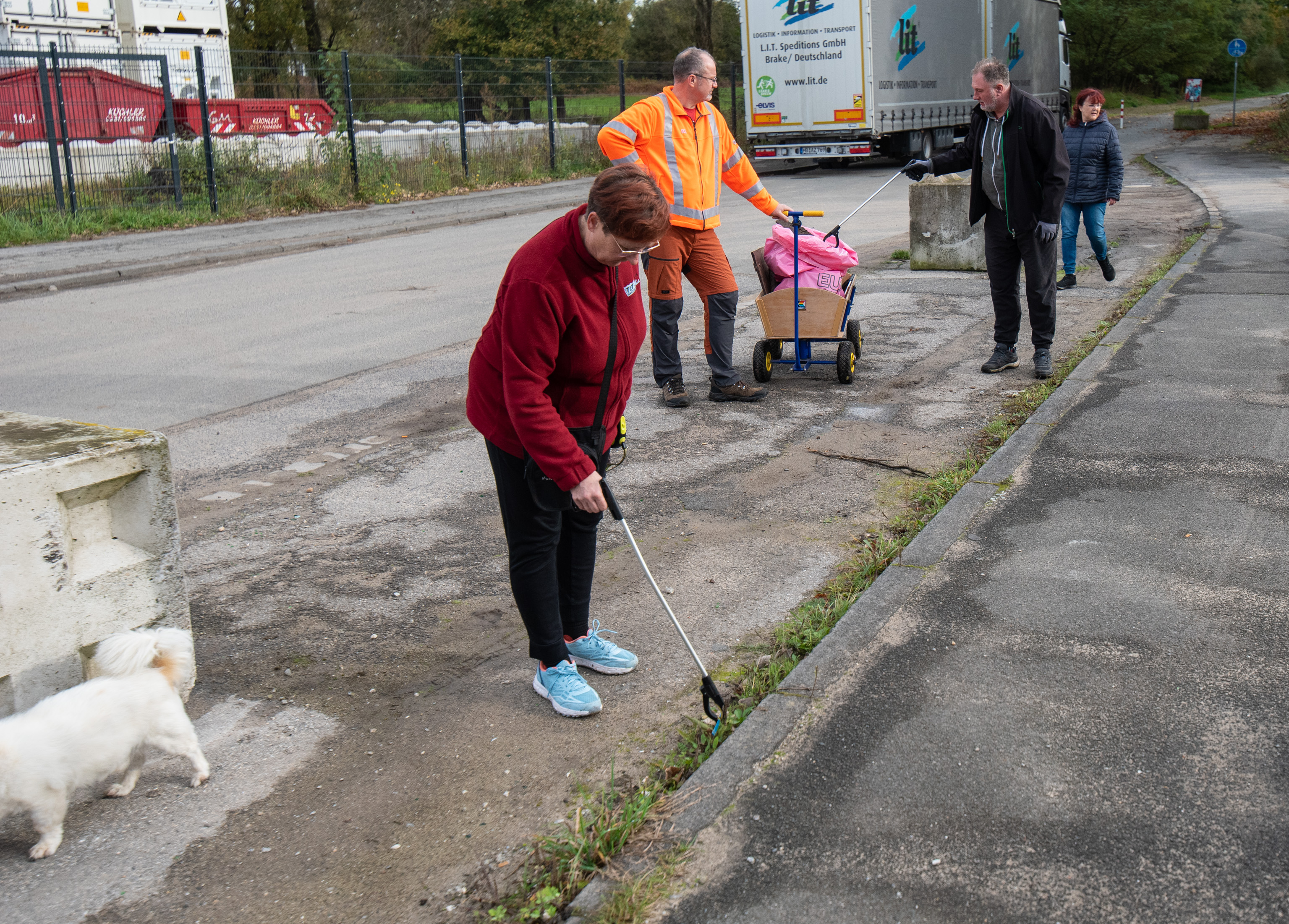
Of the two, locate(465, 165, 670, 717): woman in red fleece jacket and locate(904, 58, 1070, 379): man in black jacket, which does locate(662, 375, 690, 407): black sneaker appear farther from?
locate(465, 165, 670, 717): woman in red fleece jacket

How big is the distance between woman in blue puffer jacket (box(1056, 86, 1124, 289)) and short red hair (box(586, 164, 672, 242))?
29.4ft

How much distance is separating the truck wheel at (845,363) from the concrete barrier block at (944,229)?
16.3 feet

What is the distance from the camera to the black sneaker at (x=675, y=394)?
7.12 meters

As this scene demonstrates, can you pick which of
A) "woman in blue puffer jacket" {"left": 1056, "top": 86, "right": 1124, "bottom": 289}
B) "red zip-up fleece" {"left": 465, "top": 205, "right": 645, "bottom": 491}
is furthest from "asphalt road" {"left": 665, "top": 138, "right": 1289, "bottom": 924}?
"woman in blue puffer jacket" {"left": 1056, "top": 86, "right": 1124, "bottom": 289}

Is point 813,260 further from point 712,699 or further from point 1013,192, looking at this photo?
point 712,699

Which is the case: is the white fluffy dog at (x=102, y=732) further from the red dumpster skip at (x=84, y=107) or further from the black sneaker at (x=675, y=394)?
the red dumpster skip at (x=84, y=107)

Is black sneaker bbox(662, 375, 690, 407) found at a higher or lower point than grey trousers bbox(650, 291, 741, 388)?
lower

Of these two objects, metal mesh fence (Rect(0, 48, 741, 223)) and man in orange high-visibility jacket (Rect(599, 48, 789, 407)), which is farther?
metal mesh fence (Rect(0, 48, 741, 223))

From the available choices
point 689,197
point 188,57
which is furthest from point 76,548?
point 188,57

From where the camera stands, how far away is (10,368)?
28.0 ft

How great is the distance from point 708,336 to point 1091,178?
600cm

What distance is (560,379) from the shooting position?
3.23 metres

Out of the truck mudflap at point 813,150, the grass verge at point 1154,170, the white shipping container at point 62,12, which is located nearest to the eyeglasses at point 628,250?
the white shipping container at point 62,12

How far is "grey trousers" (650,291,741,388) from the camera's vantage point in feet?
22.6
